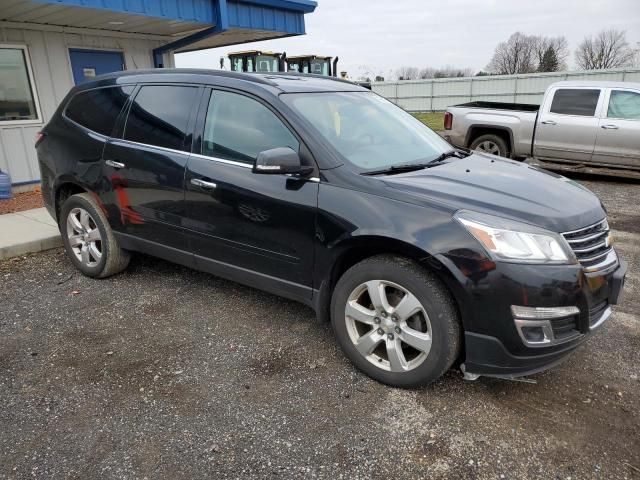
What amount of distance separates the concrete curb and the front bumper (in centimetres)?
484

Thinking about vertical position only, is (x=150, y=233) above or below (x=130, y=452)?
above

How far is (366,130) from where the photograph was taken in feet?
11.4

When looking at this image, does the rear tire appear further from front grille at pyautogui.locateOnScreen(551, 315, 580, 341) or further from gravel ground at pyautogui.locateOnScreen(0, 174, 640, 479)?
front grille at pyautogui.locateOnScreen(551, 315, 580, 341)

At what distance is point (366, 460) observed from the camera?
233cm

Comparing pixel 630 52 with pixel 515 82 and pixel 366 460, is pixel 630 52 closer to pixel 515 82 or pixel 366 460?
pixel 515 82

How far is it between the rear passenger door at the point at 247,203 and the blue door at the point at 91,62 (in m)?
6.25

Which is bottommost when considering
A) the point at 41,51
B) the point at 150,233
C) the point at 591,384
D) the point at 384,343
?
the point at 591,384

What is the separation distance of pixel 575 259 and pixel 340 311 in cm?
133

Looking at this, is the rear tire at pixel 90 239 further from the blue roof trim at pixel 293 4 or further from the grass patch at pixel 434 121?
the grass patch at pixel 434 121

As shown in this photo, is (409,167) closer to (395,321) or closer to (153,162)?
(395,321)

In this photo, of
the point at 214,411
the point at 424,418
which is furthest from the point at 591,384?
the point at 214,411

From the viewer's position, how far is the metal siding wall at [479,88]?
73.9 ft

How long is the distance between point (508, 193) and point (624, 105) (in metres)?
7.79

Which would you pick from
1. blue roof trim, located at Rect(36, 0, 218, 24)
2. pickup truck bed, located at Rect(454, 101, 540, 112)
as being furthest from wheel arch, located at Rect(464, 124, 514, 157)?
blue roof trim, located at Rect(36, 0, 218, 24)
